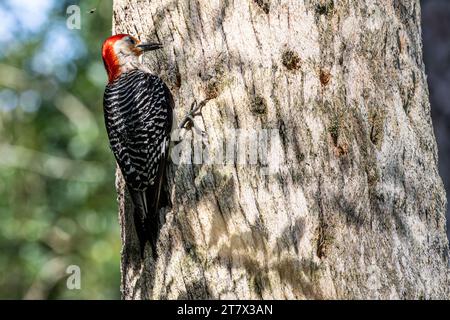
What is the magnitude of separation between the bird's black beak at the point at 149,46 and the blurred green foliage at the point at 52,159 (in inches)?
220

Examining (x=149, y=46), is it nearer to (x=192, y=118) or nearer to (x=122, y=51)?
(x=122, y=51)

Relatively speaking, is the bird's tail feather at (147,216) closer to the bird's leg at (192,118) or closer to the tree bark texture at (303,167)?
the tree bark texture at (303,167)

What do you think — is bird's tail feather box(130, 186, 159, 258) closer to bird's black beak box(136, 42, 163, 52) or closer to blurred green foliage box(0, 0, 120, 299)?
bird's black beak box(136, 42, 163, 52)

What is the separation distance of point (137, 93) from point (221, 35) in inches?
30.3

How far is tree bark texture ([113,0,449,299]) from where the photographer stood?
3.17 m

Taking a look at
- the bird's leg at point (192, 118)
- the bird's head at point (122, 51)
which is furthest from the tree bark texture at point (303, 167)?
the bird's head at point (122, 51)

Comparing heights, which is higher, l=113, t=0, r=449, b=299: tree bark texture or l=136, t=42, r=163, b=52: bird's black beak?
l=136, t=42, r=163, b=52: bird's black beak

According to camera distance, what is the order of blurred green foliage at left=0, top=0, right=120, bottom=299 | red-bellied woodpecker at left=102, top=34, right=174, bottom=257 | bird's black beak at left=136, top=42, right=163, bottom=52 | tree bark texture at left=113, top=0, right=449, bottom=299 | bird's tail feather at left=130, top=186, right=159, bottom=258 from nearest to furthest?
tree bark texture at left=113, top=0, right=449, bottom=299, bird's tail feather at left=130, top=186, right=159, bottom=258, red-bellied woodpecker at left=102, top=34, right=174, bottom=257, bird's black beak at left=136, top=42, right=163, bottom=52, blurred green foliage at left=0, top=0, right=120, bottom=299

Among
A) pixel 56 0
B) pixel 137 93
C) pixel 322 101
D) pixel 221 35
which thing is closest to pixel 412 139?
pixel 322 101

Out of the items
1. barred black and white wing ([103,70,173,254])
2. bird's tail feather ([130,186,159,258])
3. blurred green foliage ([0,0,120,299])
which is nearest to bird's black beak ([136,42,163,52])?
barred black and white wing ([103,70,173,254])

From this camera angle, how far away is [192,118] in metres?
3.61

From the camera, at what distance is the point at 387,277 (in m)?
3.14

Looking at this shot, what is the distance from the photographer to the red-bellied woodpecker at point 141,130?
370 cm

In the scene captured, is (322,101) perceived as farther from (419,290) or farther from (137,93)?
(137,93)
